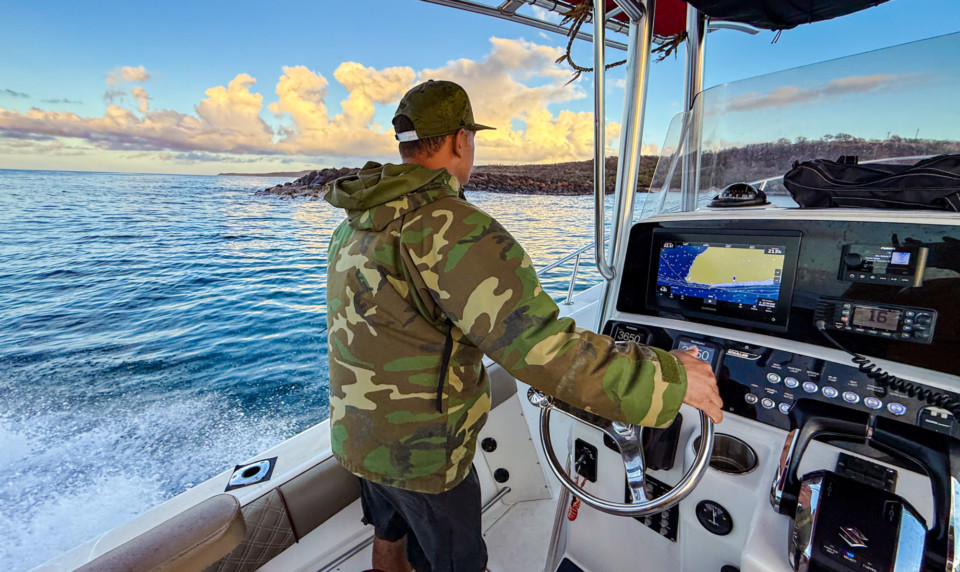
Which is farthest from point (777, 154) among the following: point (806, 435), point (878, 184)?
point (806, 435)

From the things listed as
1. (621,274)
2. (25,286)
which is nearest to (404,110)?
(621,274)

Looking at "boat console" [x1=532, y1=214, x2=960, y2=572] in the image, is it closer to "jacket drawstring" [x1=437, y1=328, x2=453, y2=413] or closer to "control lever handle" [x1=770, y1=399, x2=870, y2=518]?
"control lever handle" [x1=770, y1=399, x2=870, y2=518]

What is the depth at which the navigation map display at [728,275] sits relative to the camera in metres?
0.92

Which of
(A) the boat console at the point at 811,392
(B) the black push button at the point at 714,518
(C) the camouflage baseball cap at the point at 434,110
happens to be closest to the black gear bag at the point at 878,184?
(A) the boat console at the point at 811,392

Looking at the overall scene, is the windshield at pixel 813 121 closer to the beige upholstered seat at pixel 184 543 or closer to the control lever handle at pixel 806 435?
the control lever handle at pixel 806 435

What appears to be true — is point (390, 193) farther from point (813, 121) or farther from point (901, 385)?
point (813, 121)

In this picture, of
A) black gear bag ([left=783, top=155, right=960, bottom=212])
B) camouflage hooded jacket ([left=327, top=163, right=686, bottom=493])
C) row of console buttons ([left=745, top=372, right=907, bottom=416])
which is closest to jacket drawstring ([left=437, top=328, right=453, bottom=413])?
camouflage hooded jacket ([left=327, top=163, right=686, bottom=493])

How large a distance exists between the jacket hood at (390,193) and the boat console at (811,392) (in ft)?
1.85

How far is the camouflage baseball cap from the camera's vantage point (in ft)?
2.76

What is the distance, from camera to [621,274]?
1223mm

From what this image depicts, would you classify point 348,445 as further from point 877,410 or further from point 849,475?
point 877,410

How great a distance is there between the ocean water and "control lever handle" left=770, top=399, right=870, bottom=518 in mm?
848

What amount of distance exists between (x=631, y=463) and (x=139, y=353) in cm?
526

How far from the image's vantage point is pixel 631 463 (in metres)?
0.78
